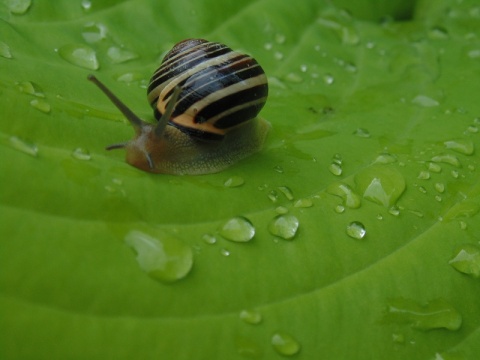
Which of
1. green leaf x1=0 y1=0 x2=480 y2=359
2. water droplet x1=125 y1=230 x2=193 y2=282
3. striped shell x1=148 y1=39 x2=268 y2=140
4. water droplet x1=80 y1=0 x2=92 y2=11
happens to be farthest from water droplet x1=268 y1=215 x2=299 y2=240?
water droplet x1=80 y1=0 x2=92 y2=11

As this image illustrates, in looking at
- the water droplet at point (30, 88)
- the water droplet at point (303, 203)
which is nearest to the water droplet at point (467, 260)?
the water droplet at point (303, 203)

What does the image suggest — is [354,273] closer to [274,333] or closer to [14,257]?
[274,333]

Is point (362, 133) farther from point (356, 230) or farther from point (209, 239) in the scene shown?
point (209, 239)

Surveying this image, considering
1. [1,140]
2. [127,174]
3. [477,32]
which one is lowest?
[477,32]

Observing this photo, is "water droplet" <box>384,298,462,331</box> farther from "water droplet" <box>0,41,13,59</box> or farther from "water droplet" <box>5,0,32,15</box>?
"water droplet" <box>5,0,32,15</box>

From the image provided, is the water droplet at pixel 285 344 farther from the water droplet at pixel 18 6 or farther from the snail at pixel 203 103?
the water droplet at pixel 18 6

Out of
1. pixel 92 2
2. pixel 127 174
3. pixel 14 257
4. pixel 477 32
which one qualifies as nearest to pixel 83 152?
pixel 127 174
